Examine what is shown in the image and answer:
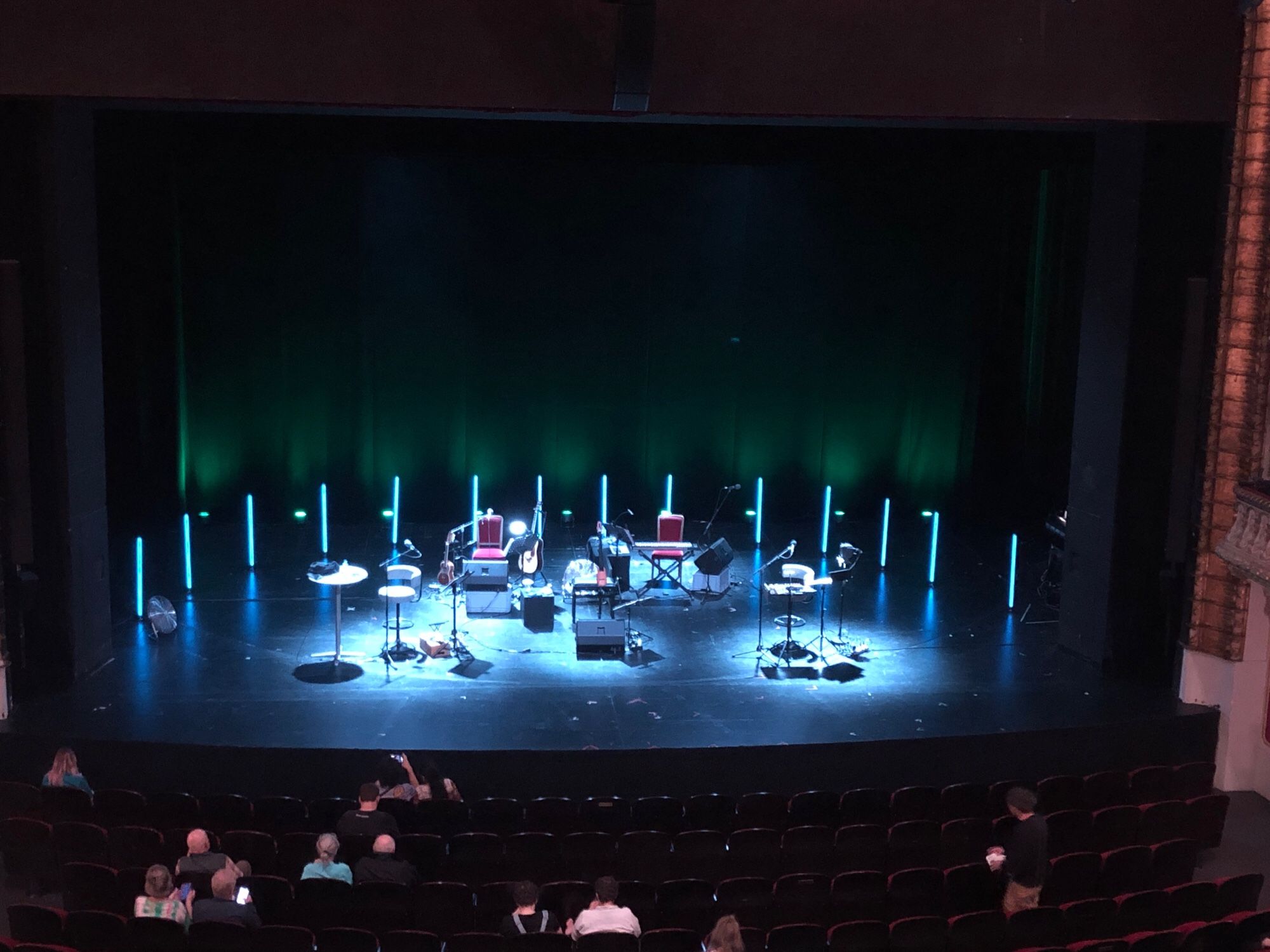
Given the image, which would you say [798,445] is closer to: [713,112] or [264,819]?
[713,112]

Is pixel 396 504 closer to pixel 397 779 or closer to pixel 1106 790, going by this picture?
pixel 397 779

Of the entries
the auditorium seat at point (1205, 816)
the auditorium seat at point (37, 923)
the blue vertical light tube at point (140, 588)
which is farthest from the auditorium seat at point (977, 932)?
the blue vertical light tube at point (140, 588)

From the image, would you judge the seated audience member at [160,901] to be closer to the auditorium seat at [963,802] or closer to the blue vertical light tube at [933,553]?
the auditorium seat at [963,802]

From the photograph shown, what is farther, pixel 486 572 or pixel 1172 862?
pixel 486 572

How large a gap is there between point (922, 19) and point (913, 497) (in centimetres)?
855

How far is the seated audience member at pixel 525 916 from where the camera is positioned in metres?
7.59

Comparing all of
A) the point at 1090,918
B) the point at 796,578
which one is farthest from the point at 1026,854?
the point at 796,578

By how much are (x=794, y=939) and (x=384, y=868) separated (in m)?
2.46

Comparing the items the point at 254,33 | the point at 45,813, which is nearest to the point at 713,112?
the point at 254,33

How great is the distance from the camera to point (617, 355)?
18.4 metres

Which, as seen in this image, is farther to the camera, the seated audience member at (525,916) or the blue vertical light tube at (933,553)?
Result: the blue vertical light tube at (933,553)

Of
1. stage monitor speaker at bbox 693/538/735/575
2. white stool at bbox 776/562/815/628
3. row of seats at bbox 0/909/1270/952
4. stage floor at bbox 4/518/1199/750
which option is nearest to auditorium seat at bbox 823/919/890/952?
row of seats at bbox 0/909/1270/952

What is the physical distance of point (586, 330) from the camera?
1825 centimetres

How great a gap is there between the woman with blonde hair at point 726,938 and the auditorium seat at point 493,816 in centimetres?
309
